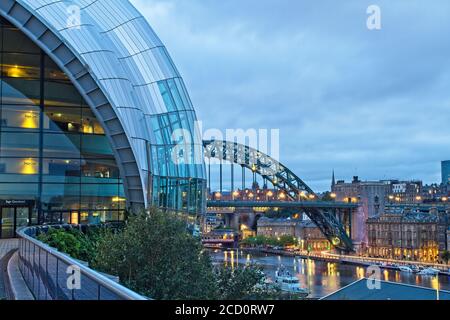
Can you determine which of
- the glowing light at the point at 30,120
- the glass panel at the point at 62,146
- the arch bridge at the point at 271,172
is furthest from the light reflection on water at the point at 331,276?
the glowing light at the point at 30,120

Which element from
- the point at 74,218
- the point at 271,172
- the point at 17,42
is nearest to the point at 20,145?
the point at 74,218

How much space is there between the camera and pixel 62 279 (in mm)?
6777

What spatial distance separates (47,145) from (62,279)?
61.4 feet

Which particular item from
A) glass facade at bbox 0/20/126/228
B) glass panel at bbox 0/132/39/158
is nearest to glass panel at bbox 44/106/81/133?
glass facade at bbox 0/20/126/228

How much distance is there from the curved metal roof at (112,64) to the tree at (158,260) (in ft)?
35.4

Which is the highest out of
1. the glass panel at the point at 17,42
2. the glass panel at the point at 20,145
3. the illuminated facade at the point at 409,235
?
the glass panel at the point at 17,42

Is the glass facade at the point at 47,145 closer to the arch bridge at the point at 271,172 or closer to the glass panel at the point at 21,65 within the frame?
the glass panel at the point at 21,65

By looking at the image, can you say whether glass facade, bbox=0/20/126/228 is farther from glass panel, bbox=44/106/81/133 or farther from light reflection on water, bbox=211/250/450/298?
light reflection on water, bbox=211/250/450/298

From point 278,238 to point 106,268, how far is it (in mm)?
115203

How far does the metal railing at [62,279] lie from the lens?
15.4 feet

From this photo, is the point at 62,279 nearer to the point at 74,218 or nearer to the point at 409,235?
the point at 74,218

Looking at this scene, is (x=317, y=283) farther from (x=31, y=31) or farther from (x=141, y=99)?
(x=31, y=31)
